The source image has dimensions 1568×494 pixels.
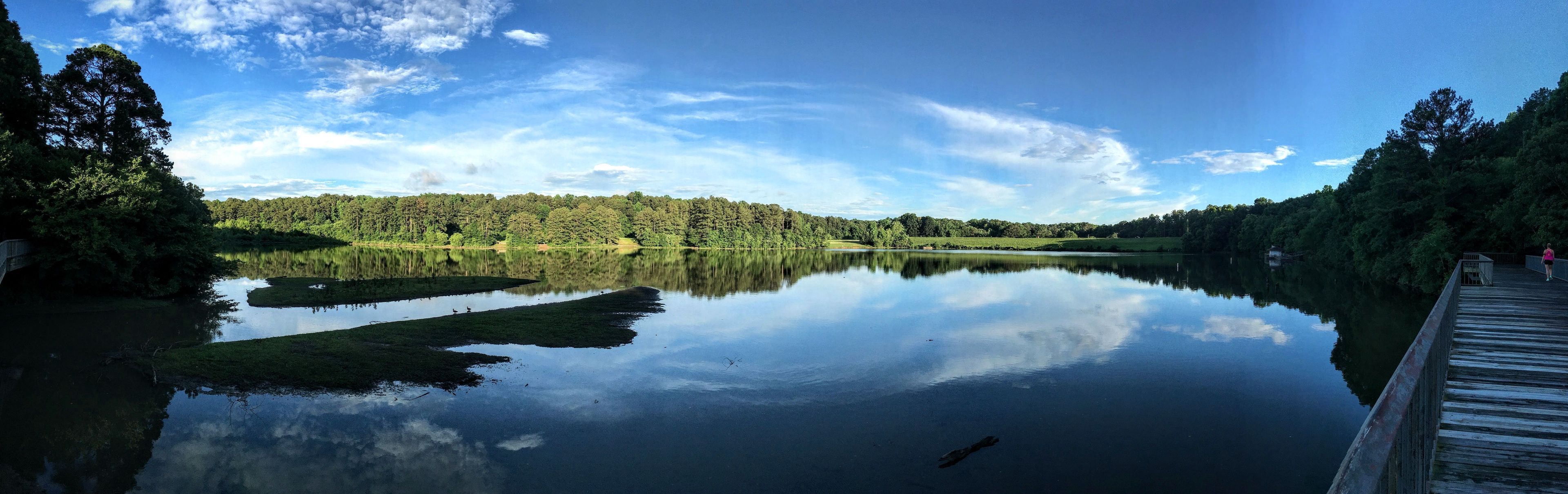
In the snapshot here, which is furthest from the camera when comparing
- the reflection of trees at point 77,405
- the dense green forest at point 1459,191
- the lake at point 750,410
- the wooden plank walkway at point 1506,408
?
the dense green forest at point 1459,191

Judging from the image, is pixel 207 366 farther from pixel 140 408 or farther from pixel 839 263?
pixel 839 263

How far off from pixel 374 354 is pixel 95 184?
56.2 feet

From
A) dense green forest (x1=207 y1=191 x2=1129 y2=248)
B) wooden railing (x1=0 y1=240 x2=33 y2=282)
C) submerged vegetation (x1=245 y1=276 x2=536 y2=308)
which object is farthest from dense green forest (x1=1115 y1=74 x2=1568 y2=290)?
dense green forest (x1=207 y1=191 x2=1129 y2=248)

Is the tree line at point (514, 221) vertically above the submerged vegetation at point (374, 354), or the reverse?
the tree line at point (514, 221)

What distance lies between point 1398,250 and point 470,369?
5168cm

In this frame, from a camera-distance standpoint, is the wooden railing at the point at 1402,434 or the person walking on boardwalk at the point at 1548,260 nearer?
the wooden railing at the point at 1402,434

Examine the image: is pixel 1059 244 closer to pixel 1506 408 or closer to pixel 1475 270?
pixel 1475 270

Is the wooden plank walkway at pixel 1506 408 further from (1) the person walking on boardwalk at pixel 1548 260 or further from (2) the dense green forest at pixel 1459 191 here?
(2) the dense green forest at pixel 1459 191

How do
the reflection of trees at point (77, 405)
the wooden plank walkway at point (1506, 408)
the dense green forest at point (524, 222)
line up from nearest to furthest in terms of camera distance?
1. the wooden plank walkway at point (1506, 408)
2. the reflection of trees at point (77, 405)
3. the dense green forest at point (524, 222)

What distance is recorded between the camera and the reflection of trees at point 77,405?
31.3ft

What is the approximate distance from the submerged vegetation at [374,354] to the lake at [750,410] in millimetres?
706

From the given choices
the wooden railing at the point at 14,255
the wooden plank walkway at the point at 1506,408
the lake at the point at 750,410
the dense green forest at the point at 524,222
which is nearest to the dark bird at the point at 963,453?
the lake at the point at 750,410

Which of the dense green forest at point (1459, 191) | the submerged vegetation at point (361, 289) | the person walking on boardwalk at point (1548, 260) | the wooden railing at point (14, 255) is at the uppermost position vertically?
the dense green forest at point (1459, 191)

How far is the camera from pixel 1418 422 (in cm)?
459
